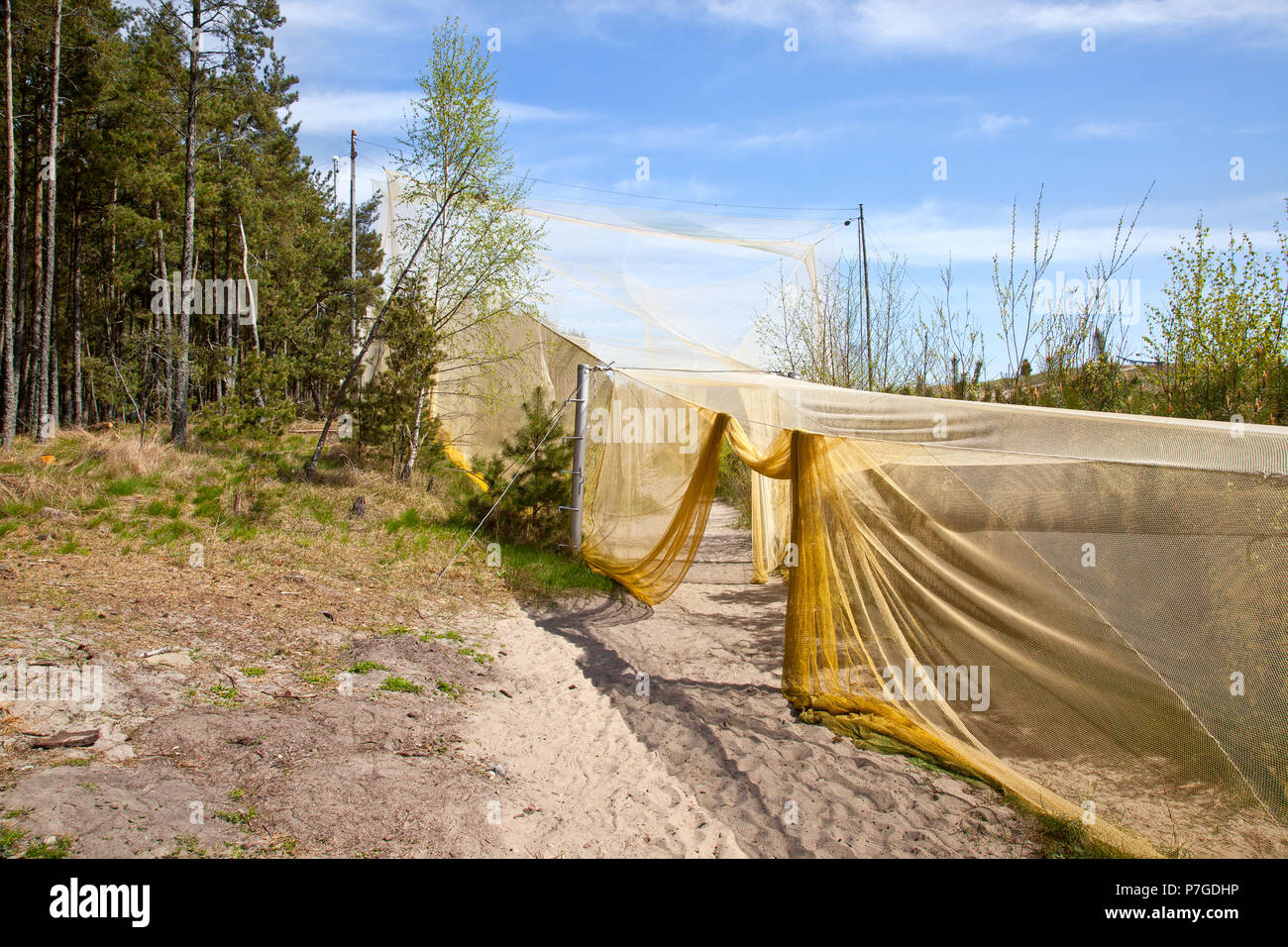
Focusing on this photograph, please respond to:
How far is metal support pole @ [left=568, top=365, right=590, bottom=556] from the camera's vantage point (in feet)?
29.2

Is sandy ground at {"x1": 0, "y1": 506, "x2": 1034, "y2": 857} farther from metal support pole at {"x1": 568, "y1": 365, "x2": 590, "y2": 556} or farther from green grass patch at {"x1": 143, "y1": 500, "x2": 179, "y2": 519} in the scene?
metal support pole at {"x1": 568, "y1": 365, "x2": 590, "y2": 556}

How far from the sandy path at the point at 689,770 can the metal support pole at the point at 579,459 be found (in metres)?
2.43

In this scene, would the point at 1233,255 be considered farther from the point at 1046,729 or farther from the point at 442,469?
the point at 442,469

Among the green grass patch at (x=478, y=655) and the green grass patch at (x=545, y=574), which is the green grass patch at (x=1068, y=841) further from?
the green grass patch at (x=545, y=574)

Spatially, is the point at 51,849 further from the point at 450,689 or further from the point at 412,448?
the point at 412,448

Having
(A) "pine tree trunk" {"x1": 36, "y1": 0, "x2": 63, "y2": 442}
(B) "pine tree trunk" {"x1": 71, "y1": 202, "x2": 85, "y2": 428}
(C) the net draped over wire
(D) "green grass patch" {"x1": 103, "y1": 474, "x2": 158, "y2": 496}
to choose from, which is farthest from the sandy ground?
(B) "pine tree trunk" {"x1": 71, "y1": 202, "x2": 85, "y2": 428}

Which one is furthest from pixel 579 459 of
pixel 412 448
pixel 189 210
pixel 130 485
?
pixel 189 210

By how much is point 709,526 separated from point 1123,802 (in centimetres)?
958

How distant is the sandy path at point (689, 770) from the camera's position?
11.1 feet

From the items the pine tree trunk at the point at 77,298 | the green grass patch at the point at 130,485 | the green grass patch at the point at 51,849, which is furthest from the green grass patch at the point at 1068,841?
the pine tree trunk at the point at 77,298

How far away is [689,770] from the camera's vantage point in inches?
165

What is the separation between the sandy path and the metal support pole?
2.43m
